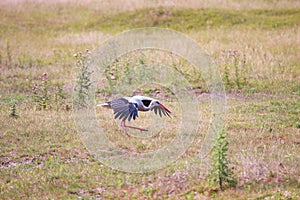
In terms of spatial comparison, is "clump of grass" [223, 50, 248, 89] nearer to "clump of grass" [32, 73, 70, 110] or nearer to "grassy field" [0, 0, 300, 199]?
"grassy field" [0, 0, 300, 199]

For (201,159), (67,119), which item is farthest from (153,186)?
(67,119)

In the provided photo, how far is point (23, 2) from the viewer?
2859cm

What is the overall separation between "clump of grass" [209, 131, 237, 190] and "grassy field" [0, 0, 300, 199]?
13cm

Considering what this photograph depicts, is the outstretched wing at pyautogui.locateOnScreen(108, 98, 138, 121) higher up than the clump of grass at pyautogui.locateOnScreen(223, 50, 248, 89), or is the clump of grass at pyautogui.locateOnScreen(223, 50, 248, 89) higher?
the clump of grass at pyautogui.locateOnScreen(223, 50, 248, 89)

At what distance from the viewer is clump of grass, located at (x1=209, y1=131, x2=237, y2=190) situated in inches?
316

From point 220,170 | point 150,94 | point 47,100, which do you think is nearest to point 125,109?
point 220,170

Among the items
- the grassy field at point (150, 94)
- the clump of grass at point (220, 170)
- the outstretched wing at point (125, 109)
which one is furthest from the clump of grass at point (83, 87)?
the clump of grass at point (220, 170)

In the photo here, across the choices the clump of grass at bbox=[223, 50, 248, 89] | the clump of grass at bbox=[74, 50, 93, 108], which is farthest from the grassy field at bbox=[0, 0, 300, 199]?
the clump of grass at bbox=[74, 50, 93, 108]

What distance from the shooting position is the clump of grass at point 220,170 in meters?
8.03

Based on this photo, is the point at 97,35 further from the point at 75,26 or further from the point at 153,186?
the point at 153,186

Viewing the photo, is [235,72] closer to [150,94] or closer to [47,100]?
[150,94]

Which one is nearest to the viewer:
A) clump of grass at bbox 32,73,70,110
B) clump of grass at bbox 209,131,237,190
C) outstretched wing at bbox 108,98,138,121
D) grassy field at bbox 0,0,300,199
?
clump of grass at bbox 209,131,237,190

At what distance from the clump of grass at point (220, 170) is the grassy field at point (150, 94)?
127mm

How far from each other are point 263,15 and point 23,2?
37.8ft
